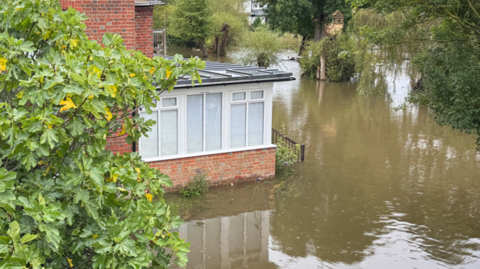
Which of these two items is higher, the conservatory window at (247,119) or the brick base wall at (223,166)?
the conservatory window at (247,119)

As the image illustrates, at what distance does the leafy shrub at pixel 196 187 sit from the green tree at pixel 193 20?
124 feet

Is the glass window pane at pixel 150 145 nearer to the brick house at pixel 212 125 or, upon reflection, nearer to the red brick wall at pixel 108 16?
the brick house at pixel 212 125

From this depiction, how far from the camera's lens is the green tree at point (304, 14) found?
3522 centimetres

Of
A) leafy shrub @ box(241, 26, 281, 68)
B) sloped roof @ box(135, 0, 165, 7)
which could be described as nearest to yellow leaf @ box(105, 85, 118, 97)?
sloped roof @ box(135, 0, 165, 7)

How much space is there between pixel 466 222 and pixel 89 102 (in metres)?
9.81

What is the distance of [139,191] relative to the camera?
3.99 metres

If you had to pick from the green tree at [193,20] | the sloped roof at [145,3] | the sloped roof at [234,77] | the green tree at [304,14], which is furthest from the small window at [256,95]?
the green tree at [193,20]

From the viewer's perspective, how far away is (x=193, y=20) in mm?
49094

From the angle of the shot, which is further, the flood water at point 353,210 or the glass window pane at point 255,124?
the glass window pane at point 255,124

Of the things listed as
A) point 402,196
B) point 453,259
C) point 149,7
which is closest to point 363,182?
point 402,196

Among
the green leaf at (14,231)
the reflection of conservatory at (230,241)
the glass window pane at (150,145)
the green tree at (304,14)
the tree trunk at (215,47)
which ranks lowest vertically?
the reflection of conservatory at (230,241)

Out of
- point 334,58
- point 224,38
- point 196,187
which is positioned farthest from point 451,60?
point 224,38

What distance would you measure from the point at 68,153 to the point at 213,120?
8751 mm

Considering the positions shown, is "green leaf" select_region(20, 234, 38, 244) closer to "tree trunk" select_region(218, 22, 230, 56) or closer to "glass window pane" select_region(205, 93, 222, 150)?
"glass window pane" select_region(205, 93, 222, 150)
